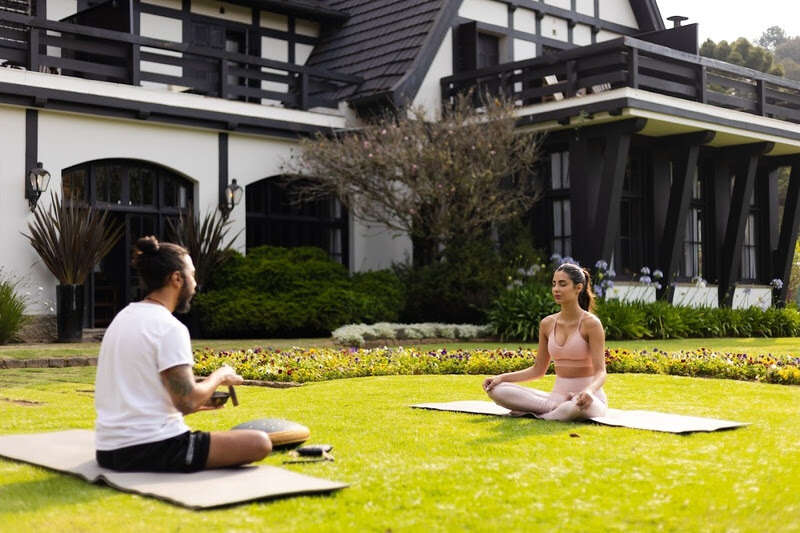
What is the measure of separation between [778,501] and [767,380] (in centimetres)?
613

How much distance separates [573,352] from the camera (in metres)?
7.42

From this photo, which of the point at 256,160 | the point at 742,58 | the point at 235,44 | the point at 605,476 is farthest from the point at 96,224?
the point at 742,58

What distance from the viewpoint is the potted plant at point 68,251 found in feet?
52.4

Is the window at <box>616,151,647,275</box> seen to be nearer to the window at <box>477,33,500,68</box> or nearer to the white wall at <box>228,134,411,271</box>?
the window at <box>477,33,500,68</box>

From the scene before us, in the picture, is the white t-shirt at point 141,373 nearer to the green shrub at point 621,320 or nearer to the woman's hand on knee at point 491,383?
the woman's hand on knee at point 491,383

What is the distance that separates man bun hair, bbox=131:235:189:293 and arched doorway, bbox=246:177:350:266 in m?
13.8

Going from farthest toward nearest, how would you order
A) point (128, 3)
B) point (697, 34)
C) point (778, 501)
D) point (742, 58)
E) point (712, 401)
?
point (742, 58) < point (697, 34) < point (128, 3) < point (712, 401) < point (778, 501)

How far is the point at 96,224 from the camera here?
16.2 meters

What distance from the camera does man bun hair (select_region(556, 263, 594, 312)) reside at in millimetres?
7383

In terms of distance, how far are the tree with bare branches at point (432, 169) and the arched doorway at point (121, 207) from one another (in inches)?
91.8

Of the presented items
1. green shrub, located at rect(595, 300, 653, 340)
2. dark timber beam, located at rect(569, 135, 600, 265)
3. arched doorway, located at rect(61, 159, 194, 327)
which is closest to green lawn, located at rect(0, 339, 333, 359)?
arched doorway, located at rect(61, 159, 194, 327)

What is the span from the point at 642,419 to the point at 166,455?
3491 mm

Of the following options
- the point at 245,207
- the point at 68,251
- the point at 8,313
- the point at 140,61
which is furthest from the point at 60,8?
the point at 8,313

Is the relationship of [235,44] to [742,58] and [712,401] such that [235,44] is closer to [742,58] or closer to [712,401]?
[712,401]
